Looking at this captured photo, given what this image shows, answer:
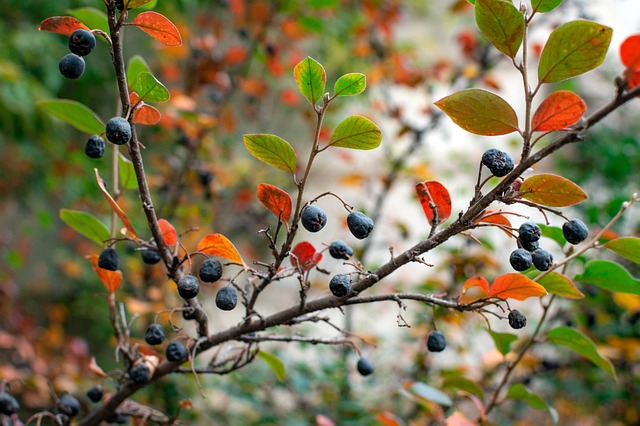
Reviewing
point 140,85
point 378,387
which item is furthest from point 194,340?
point 378,387

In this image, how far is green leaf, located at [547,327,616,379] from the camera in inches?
25.8

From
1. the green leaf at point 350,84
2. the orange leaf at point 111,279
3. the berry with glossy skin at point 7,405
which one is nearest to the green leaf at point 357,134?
the green leaf at point 350,84

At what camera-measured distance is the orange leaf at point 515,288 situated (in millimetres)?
506

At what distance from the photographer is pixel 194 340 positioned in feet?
1.87

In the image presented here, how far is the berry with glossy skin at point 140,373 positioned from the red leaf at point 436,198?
1.14ft

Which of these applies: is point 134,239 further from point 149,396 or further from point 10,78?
point 10,78

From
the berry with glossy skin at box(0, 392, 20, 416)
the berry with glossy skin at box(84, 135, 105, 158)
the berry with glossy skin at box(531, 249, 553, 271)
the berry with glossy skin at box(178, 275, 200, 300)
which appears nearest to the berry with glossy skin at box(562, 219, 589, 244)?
the berry with glossy skin at box(531, 249, 553, 271)

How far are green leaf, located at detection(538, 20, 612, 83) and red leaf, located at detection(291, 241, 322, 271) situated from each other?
0.28 metres

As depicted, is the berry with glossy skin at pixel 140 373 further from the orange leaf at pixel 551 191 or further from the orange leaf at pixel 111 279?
the orange leaf at pixel 551 191

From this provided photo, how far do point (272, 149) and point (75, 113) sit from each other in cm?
32

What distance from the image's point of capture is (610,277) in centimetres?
60

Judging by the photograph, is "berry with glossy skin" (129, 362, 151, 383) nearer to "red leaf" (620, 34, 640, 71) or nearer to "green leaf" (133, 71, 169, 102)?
"green leaf" (133, 71, 169, 102)

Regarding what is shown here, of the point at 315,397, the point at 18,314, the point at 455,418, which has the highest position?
the point at 455,418

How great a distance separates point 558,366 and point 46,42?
7.05ft
